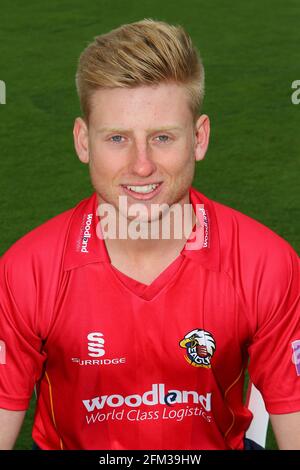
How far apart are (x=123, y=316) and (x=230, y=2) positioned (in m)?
8.66

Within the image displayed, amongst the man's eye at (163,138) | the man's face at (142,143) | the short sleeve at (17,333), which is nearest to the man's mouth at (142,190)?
the man's face at (142,143)

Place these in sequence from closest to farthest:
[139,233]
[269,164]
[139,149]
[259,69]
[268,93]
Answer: [139,149] → [139,233] → [269,164] → [268,93] → [259,69]

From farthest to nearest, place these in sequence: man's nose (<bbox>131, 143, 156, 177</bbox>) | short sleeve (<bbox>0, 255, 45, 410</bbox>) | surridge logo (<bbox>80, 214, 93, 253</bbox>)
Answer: surridge logo (<bbox>80, 214, 93, 253</bbox>) < short sleeve (<bbox>0, 255, 45, 410</bbox>) < man's nose (<bbox>131, 143, 156, 177</bbox>)

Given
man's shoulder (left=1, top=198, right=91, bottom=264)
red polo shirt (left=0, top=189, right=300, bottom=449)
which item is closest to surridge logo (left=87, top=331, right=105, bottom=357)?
red polo shirt (left=0, top=189, right=300, bottom=449)

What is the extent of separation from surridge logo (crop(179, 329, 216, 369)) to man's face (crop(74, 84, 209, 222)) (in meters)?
0.41

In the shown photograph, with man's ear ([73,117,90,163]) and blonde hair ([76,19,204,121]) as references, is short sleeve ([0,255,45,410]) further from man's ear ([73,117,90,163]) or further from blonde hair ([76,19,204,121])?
blonde hair ([76,19,204,121])

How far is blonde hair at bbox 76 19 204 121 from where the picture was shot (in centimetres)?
263

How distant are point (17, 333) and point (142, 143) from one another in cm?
65

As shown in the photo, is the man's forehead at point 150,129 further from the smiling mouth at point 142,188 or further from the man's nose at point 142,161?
the smiling mouth at point 142,188

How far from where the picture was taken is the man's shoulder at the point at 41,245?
2.82 metres

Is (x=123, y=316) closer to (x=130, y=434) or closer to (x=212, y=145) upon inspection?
(x=130, y=434)

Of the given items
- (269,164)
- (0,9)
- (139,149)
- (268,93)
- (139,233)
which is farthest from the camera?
(0,9)

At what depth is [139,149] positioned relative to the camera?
262cm

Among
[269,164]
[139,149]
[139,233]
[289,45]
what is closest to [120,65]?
[139,149]
